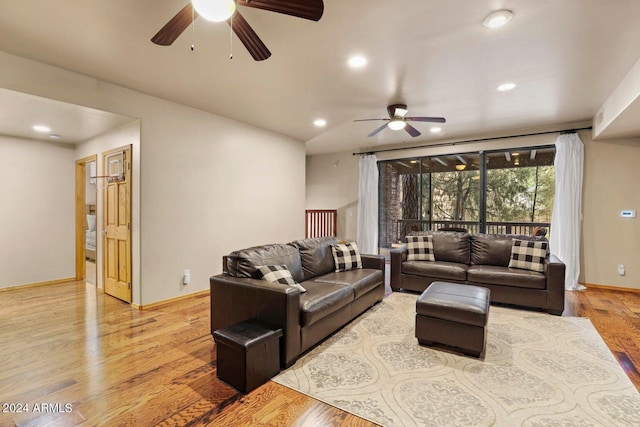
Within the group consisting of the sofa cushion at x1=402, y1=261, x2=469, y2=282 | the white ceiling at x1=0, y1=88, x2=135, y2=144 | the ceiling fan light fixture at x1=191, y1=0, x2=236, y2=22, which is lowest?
the sofa cushion at x1=402, y1=261, x2=469, y2=282

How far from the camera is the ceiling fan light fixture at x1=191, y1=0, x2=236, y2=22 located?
1.65 meters

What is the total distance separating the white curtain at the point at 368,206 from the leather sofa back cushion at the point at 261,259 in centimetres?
382

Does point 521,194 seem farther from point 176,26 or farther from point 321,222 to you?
point 176,26

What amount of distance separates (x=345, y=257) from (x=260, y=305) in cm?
169

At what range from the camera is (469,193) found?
616 cm

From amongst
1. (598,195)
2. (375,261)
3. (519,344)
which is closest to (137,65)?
(375,261)

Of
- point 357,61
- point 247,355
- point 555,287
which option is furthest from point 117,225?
point 555,287

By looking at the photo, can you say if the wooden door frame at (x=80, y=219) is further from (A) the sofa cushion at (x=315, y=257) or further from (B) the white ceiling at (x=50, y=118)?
(A) the sofa cushion at (x=315, y=257)

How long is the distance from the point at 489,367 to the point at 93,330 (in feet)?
12.5

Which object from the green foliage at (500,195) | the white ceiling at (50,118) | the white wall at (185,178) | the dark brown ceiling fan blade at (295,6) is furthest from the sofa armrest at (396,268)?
the white ceiling at (50,118)

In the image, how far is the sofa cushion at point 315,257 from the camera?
353cm

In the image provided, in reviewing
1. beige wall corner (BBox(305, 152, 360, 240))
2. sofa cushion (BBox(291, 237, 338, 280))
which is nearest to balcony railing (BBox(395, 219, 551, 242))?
beige wall corner (BBox(305, 152, 360, 240))

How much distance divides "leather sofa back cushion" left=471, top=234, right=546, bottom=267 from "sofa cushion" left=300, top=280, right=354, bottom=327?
2.39 metres

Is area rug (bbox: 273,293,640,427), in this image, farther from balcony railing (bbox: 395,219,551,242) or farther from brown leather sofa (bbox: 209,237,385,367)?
balcony railing (bbox: 395,219,551,242)
